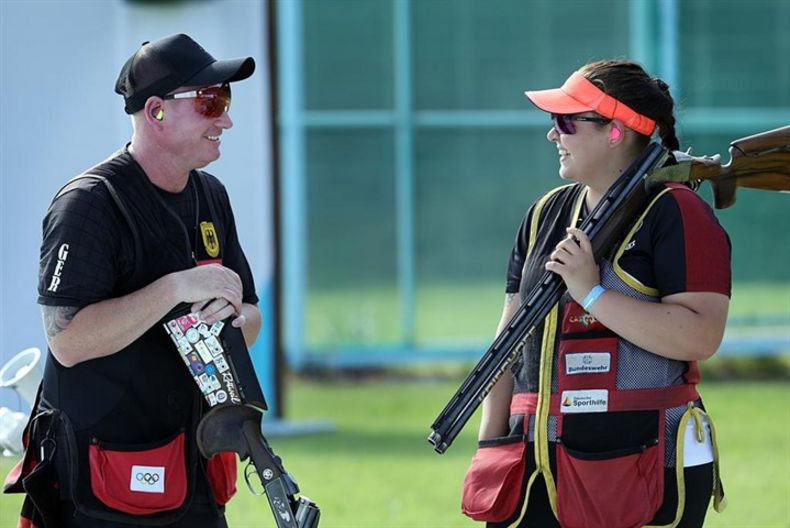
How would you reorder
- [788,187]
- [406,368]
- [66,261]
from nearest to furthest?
1. [66,261]
2. [788,187]
3. [406,368]

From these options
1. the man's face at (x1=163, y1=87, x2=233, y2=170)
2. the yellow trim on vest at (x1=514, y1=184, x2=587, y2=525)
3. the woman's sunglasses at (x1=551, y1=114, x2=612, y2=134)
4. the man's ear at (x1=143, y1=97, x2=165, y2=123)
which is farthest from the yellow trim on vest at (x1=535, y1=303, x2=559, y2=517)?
the man's ear at (x1=143, y1=97, x2=165, y2=123)

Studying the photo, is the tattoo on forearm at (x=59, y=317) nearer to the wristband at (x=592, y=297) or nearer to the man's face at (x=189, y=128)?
the man's face at (x=189, y=128)

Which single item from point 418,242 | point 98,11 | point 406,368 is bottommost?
point 406,368

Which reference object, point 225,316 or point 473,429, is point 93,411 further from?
point 473,429

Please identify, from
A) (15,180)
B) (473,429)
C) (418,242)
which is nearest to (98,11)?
(15,180)

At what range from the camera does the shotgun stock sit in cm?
369

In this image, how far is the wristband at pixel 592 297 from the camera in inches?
142

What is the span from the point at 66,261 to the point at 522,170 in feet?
35.9

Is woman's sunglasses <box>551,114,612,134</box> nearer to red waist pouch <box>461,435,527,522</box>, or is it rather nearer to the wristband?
the wristband

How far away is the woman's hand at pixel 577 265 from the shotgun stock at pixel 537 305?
0.03 metres

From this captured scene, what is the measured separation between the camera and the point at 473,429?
1063 cm

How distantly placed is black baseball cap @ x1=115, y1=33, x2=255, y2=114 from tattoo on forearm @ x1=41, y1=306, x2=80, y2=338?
582mm

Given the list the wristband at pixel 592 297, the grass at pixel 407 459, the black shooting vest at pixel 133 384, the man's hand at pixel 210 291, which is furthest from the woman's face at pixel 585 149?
the grass at pixel 407 459

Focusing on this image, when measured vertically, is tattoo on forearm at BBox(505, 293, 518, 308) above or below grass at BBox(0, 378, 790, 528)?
above
